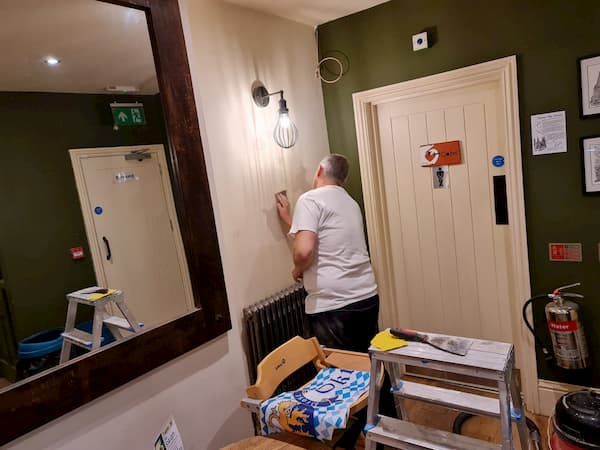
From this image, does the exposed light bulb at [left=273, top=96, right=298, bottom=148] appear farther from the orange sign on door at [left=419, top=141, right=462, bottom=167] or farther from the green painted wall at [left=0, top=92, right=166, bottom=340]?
the green painted wall at [left=0, top=92, right=166, bottom=340]

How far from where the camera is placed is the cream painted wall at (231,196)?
1.50m

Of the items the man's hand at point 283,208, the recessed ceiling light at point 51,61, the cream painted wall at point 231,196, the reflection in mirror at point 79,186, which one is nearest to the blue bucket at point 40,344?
the reflection in mirror at point 79,186

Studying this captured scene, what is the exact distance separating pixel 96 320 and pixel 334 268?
46.3 inches

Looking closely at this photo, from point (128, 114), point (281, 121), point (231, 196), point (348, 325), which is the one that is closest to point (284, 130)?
point (281, 121)

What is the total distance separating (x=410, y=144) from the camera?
282 cm

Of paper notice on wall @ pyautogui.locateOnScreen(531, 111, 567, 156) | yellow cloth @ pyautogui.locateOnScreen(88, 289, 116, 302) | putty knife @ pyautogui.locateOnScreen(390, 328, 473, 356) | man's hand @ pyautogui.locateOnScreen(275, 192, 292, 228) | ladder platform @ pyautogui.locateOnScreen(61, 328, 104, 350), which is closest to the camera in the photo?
putty knife @ pyautogui.locateOnScreen(390, 328, 473, 356)

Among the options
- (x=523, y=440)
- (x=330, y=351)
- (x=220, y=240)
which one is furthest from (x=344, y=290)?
(x=523, y=440)

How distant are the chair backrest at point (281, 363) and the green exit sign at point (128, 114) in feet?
3.64

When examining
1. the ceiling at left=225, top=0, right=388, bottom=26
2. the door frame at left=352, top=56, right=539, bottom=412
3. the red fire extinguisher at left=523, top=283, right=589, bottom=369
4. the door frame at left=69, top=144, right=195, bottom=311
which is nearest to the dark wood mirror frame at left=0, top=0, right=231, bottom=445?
the door frame at left=69, top=144, right=195, bottom=311

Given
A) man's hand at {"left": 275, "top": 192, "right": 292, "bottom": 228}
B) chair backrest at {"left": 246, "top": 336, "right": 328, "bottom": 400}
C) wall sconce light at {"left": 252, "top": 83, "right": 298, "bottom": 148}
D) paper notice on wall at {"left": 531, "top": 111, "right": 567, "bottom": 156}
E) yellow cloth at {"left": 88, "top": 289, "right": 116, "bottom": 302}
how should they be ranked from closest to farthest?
yellow cloth at {"left": 88, "top": 289, "right": 116, "bottom": 302} < chair backrest at {"left": 246, "top": 336, "right": 328, "bottom": 400} < paper notice on wall at {"left": 531, "top": 111, "right": 567, "bottom": 156} < wall sconce light at {"left": 252, "top": 83, "right": 298, "bottom": 148} < man's hand at {"left": 275, "top": 192, "right": 292, "bottom": 228}

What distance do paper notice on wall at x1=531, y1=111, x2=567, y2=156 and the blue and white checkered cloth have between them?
1584 millimetres

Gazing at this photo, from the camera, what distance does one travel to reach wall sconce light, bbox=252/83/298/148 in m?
2.48

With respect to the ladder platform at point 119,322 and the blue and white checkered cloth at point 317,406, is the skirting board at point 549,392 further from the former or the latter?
the ladder platform at point 119,322

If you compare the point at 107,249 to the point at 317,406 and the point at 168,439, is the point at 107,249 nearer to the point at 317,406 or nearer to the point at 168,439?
the point at 168,439
